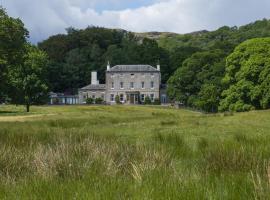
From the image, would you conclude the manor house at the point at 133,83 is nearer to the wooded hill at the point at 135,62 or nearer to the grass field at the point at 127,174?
the wooded hill at the point at 135,62

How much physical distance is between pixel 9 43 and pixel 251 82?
26316mm

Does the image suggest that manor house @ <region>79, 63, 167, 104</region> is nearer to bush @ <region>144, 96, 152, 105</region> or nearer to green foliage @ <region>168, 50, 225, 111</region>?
bush @ <region>144, 96, 152, 105</region>

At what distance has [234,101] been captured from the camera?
193 ft

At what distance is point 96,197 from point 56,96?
408 feet

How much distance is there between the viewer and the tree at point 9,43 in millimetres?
43969

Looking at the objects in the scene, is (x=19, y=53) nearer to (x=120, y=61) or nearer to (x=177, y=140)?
(x=177, y=140)

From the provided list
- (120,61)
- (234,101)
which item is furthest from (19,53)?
(120,61)

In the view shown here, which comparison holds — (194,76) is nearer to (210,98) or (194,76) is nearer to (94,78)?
(210,98)

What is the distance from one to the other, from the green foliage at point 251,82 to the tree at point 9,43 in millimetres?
23874

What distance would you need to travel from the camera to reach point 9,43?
44.5 metres

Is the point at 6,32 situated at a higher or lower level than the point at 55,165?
higher

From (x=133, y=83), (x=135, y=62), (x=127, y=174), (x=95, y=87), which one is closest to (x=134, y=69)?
(x=133, y=83)

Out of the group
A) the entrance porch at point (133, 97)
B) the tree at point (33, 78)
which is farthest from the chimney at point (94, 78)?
the tree at point (33, 78)

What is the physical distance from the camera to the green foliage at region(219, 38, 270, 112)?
186 feet
